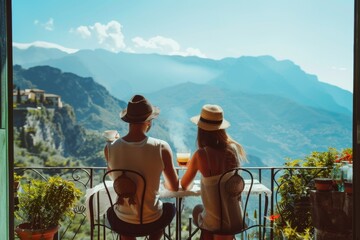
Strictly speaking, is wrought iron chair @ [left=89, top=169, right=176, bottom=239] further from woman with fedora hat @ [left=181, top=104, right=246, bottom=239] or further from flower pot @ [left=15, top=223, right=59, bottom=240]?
flower pot @ [left=15, top=223, right=59, bottom=240]

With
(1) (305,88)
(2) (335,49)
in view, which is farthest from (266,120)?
(2) (335,49)

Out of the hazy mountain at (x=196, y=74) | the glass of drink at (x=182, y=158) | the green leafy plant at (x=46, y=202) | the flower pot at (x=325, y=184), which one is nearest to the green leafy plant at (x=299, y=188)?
the flower pot at (x=325, y=184)

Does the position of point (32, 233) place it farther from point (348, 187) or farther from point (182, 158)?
point (348, 187)

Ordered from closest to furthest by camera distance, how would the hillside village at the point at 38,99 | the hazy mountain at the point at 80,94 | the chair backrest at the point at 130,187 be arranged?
the chair backrest at the point at 130,187 < the hillside village at the point at 38,99 < the hazy mountain at the point at 80,94

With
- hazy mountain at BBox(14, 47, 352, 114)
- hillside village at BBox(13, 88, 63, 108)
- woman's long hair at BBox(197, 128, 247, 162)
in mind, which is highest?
hazy mountain at BBox(14, 47, 352, 114)

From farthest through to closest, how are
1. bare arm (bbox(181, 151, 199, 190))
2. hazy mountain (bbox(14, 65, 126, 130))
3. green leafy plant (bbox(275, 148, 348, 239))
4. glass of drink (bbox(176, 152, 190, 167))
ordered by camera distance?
1. hazy mountain (bbox(14, 65, 126, 130))
2. green leafy plant (bbox(275, 148, 348, 239))
3. glass of drink (bbox(176, 152, 190, 167))
4. bare arm (bbox(181, 151, 199, 190))

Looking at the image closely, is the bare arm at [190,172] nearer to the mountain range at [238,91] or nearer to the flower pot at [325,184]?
the flower pot at [325,184]

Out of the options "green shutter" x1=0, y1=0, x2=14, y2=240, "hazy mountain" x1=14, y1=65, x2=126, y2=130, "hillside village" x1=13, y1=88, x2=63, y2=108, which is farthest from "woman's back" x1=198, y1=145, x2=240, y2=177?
"hazy mountain" x1=14, y1=65, x2=126, y2=130
